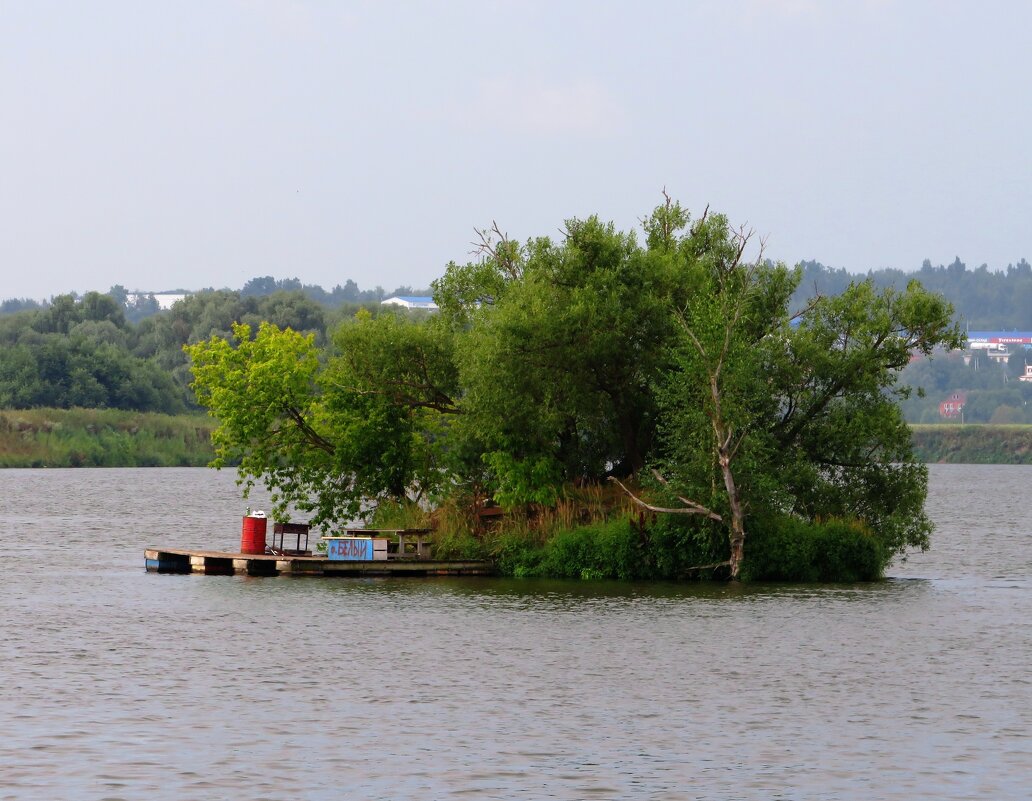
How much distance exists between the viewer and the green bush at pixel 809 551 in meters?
49.6

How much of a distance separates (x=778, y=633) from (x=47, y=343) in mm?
133618

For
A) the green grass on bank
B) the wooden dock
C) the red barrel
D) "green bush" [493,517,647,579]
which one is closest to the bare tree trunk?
"green bush" [493,517,647,579]

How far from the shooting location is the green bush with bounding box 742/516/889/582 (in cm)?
4959

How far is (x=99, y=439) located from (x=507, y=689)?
401ft

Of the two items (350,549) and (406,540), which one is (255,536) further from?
(406,540)

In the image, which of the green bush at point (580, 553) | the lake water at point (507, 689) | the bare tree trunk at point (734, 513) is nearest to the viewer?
the lake water at point (507, 689)

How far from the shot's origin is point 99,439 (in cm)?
14838

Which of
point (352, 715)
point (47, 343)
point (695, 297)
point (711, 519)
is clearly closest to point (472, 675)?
point (352, 715)

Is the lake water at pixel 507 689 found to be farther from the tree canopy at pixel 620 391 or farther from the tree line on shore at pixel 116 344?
the tree line on shore at pixel 116 344

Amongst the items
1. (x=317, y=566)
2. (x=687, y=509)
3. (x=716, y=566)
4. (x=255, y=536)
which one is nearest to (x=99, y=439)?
(x=255, y=536)

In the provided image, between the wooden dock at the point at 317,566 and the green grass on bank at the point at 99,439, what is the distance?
97675 mm

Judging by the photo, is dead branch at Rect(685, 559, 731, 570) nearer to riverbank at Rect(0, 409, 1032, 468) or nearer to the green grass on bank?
riverbank at Rect(0, 409, 1032, 468)

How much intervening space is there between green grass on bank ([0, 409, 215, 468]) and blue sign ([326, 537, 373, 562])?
325ft

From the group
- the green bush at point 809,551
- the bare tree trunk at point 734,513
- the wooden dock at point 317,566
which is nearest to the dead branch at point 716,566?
the bare tree trunk at point 734,513
